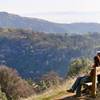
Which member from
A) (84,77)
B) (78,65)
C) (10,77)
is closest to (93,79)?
(84,77)

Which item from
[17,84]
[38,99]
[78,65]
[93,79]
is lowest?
[17,84]

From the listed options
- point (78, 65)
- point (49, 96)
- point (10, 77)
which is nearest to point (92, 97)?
point (49, 96)

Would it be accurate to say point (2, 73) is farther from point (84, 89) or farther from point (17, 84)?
point (84, 89)

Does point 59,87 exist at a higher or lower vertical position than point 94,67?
lower

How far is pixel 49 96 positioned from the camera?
16484mm

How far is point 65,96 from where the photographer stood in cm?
1537

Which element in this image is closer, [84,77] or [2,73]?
[84,77]

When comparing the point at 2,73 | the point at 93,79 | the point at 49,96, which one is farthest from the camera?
the point at 2,73

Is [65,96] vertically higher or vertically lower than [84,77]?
lower

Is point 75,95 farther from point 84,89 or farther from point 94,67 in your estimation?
point 94,67

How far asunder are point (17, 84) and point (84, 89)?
7711cm

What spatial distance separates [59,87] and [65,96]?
261 cm

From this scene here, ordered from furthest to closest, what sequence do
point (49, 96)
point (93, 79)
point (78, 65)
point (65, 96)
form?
point (78, 65), point (49, 96), point (65, 96), point (93, 79)

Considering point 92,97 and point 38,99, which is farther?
point 38,99
